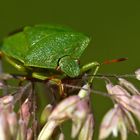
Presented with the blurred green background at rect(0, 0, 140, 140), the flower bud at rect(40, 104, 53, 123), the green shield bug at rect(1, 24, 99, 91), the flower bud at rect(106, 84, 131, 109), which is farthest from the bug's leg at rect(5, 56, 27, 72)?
the blurred green background at rect(0, 0, 140, 140)

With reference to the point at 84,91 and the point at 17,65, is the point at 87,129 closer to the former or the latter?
the point at 84,91

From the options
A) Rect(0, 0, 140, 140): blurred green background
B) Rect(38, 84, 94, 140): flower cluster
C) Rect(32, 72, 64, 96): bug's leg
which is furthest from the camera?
Rect(0, 0, 140, 140): blurred green background

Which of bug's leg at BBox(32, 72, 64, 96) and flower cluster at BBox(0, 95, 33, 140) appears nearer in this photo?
flower cluster at BBox(0, 95, 33, 140)

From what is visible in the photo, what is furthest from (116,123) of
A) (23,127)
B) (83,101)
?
(23,127)

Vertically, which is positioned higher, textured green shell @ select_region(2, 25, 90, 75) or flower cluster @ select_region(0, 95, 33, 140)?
textured green shell @ select_region(2, 25, 90, 75)

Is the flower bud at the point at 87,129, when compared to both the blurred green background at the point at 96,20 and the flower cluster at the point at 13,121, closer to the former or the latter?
the flower cluster at the point at 13,121

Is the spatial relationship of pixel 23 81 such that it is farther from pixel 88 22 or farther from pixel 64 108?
pixel 88 22

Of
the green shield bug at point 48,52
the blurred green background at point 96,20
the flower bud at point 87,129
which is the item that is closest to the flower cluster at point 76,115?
the flower bud at point 87,129

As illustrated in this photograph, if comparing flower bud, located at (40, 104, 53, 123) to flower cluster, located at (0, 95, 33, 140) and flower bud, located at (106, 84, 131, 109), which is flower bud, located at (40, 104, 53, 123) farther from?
flower bud, located at (106, 84, 131, 109)
